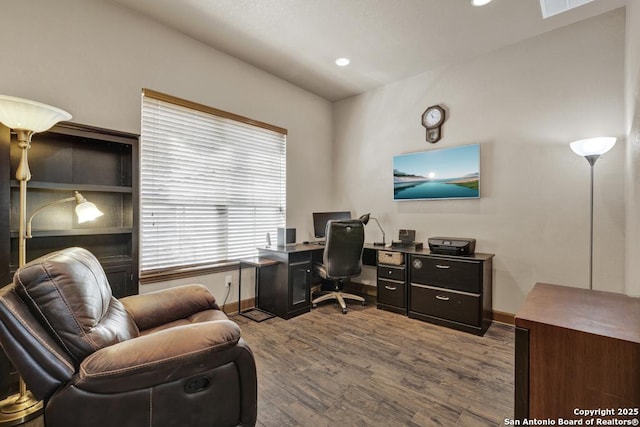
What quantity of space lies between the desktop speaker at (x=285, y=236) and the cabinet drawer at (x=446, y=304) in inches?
62.7

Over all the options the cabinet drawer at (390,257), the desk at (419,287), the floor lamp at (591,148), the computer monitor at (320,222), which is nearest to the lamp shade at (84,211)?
the desk at (419,287)

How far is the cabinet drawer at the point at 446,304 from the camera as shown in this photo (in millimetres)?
2875

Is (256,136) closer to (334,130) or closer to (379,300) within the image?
(334,130)

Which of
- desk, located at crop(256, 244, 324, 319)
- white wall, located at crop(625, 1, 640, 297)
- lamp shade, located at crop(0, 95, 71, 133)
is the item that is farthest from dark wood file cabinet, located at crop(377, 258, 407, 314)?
lamp shade, located at crop(0, 95, 71, 133)

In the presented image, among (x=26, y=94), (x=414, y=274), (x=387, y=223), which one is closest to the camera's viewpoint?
(x=26, y=94)

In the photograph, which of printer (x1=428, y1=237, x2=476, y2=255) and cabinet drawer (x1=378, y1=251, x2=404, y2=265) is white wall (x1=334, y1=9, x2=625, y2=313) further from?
cabinet drawer (x1=378, y1=251, x2=404, y2=265)

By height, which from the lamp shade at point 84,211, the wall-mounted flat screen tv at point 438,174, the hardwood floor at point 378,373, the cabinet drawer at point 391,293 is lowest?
the hardwood floor at point 378,373

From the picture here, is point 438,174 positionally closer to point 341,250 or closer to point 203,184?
point 341,250

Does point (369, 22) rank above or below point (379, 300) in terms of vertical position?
above

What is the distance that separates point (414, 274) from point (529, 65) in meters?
2.47

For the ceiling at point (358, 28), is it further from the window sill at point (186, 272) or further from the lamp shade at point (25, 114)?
the window sill at point (186, 272)

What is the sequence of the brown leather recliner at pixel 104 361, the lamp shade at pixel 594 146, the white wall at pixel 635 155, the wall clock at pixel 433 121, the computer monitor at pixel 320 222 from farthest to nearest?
the computer monitor at pixel 320 222
the wall clock at pixel 433 121
the lamp shade at pixel 594 146
the white wall at pixel 635 155
the brown leather recliner at pixel 104 361

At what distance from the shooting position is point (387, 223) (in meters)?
4.09

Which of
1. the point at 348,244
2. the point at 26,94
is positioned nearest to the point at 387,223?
the point at 348,244
